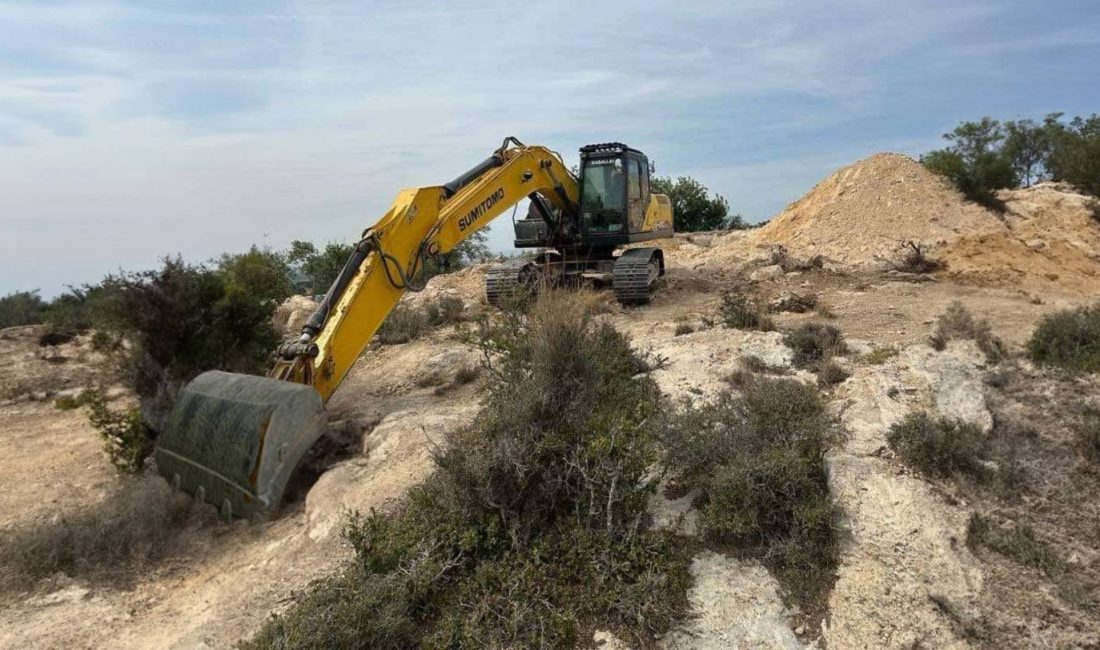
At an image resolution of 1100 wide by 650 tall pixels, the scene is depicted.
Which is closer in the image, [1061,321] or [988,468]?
[988,468]

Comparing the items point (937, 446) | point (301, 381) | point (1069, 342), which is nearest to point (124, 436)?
point (301, 381)

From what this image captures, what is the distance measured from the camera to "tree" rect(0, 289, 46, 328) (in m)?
16.5

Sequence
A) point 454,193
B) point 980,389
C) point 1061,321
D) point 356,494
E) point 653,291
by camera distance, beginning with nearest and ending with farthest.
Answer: point 356,494 → point 980,389 → point 1061,321 → point 454,193 → point 653,291

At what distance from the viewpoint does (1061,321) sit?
6.88m

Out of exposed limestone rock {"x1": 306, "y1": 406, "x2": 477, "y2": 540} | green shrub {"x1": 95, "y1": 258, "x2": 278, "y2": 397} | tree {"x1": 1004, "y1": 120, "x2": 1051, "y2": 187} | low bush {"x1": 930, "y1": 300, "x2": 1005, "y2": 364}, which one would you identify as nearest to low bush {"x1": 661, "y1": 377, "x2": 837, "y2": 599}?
exposed limestone rock {"x1": 306, "y1": 406, "x2": 477, "y2": 540}

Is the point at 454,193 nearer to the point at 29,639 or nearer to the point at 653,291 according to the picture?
the point at 653,291

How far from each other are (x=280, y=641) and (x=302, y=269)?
20.7m

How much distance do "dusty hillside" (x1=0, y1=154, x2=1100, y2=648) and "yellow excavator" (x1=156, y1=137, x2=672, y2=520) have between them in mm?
497

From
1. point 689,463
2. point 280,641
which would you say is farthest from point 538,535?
point 280,641

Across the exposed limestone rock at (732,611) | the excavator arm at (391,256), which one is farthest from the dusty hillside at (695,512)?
the excavator arm at (391,256)

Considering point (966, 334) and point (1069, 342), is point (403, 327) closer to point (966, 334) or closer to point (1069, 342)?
point (966, 334)

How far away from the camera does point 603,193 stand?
458 inches

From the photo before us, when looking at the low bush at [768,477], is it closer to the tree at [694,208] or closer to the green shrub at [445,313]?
the green shrub at [445,313]

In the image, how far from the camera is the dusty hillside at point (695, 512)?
3.96m
